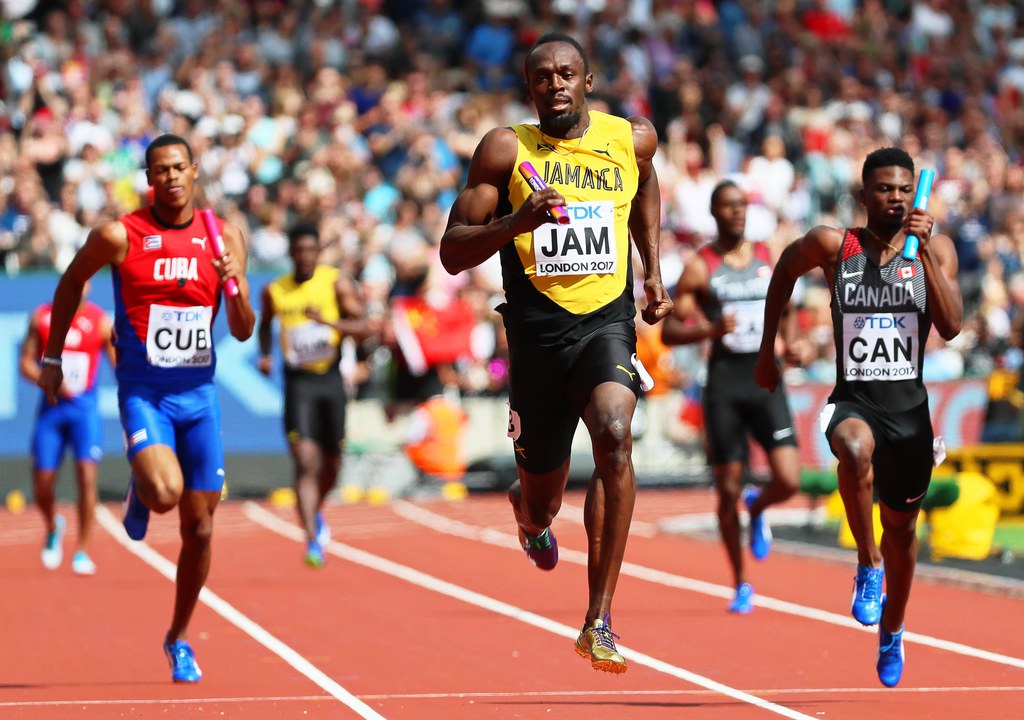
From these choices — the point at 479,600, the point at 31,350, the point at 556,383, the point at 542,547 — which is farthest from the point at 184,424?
the point at 31,350

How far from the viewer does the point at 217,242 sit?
852 cm

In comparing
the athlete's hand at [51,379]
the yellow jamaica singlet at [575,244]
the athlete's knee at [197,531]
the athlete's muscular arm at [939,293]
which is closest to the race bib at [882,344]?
the athlete's muscular arm at [939,293]

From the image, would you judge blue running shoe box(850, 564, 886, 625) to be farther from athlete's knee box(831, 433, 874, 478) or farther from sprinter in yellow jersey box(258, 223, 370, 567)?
sprinter in yellow jersey box(258, 223, 370, 567)

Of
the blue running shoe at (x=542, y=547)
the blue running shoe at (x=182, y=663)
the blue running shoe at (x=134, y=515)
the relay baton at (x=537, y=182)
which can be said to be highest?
the relay baton at (x=537, y=182)

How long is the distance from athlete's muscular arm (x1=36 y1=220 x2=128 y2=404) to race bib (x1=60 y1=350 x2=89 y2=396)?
6.10 metres

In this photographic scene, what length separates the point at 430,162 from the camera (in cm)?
2247

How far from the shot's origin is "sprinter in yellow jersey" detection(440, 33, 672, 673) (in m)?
7.17

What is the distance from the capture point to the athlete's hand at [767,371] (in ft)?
27.0

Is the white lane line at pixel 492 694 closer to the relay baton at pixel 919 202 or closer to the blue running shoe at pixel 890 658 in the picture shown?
the blue running shoe at pixel 890 658

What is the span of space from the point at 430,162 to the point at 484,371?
3.14 m

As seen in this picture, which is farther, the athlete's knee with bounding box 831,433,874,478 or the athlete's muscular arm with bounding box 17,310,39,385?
the athlete's muscular arm with bounding box 17,310,39,385

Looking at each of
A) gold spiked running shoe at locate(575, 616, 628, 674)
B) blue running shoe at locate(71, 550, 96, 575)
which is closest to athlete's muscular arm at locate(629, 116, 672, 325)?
gold spiked running shoe at locate(575, 616, 628, 674)

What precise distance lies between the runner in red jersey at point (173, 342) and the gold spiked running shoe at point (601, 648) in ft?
8.21

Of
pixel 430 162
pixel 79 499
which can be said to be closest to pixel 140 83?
pixel 430 162
